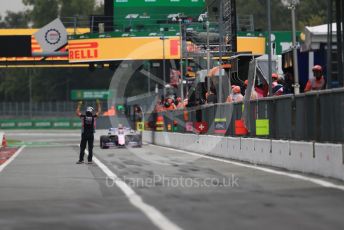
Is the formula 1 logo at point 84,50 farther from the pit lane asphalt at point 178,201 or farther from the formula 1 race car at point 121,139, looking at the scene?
the pit lane asphalt at point 178,201

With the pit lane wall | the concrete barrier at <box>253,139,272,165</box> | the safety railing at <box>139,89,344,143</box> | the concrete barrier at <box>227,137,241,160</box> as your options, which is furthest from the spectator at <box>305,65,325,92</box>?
the concrete barrier at <box>227,137,241,160</box>

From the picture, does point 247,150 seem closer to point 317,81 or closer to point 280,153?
point 280,153

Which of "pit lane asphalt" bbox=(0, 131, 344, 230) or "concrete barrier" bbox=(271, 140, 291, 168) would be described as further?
"concrete barrier" bbox=(271, 140, 291, 168)

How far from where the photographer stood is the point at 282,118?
19.1 meters

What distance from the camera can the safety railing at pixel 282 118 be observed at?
1541cm

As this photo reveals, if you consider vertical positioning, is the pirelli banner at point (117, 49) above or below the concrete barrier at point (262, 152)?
Result: above

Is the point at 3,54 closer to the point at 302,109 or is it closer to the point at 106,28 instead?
the point at 106,28

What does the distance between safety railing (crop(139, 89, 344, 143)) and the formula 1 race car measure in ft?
18.9

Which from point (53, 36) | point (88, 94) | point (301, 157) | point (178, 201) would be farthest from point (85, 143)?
point (88, 94)

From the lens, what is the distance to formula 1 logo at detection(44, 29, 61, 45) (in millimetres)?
62406

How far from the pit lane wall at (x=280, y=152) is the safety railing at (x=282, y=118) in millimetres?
178

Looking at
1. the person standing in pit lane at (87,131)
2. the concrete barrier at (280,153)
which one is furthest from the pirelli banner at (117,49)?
the concrete barrier at (280,153)

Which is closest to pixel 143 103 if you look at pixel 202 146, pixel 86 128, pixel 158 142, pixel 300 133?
pixel 158 142

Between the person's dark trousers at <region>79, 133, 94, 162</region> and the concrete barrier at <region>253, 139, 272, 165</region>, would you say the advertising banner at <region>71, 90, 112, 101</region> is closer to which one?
the person's dark trousers at <region>79, 133, 94, 162</region>
